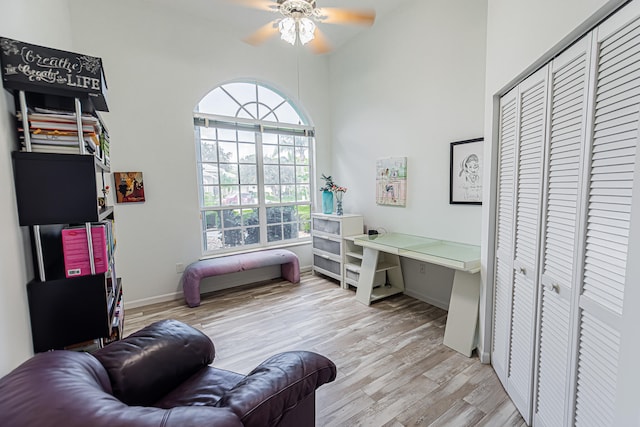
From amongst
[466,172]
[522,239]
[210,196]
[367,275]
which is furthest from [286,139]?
[522,239]

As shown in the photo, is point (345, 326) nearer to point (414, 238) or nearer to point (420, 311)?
point (420, 311)

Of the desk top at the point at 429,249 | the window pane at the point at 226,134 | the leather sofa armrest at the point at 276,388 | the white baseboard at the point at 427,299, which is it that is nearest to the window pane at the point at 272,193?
the window pane at the point at 226,134

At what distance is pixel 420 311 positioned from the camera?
10.4 ft

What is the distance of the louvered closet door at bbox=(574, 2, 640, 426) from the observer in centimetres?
99

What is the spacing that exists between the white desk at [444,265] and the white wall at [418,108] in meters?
0.18

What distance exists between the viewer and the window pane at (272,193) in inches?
172

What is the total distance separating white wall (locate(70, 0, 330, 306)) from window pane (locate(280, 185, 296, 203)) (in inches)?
52.3

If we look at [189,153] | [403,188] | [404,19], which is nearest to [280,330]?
[403,188]

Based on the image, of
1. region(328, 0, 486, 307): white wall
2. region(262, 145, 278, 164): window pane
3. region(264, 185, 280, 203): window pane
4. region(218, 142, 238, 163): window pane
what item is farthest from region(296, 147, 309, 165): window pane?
region(218, 142, 238, 163): window pane

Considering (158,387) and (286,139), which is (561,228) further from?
(286,139)

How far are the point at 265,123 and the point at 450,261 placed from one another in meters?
3.14

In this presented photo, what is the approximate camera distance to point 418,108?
334cm

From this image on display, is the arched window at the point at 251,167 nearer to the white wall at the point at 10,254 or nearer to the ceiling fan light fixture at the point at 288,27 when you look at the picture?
the ceiling fan light fixture at the point at 288,27

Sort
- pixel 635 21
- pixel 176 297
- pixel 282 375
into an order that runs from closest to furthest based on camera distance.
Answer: pixel 635 21 → pixel 282 375 → pixel 176 297
